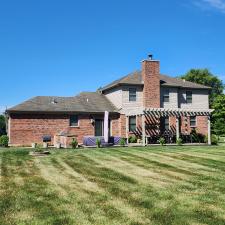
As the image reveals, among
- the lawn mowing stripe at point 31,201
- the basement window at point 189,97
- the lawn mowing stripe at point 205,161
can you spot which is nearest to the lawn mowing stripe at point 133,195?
the lawn mowing stripe at point 31,201

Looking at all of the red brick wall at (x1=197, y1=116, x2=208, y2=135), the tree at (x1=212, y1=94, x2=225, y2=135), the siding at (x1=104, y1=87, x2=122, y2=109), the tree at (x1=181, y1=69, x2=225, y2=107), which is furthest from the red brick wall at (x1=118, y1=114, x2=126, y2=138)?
the tree at (x1=181, y1=69, x2=225, y2=107)

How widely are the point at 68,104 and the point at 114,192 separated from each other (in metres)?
25.7

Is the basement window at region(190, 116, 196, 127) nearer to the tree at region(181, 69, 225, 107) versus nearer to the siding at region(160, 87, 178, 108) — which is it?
the siding at region(160, 87, 178, 108)

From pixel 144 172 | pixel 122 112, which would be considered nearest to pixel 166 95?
pixel 122 112

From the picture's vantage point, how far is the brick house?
106 ft

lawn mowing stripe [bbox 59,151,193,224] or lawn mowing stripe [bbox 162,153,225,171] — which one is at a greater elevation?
lawn mowing stripe [bbox 162,153,225,171]

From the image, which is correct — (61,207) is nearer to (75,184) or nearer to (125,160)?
(75,184)

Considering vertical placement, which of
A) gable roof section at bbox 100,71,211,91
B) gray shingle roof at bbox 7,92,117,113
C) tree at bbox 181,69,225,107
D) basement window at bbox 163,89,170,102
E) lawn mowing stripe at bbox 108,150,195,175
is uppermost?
tree at bbox 181,69,225,107

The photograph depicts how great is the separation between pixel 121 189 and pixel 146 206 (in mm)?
2108

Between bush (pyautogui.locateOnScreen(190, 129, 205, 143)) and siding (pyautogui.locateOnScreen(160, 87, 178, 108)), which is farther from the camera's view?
siding (pyautogui.locateOnScreen(160, 87, 178, 108))

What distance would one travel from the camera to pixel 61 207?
8.65 meters

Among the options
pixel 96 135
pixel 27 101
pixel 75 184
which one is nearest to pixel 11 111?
pixel 27 101

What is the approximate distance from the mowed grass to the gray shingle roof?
16185 mm

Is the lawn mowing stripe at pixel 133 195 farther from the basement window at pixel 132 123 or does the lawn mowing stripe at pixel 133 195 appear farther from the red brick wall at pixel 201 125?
the red brick wall at pixel 201 125
